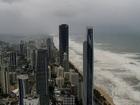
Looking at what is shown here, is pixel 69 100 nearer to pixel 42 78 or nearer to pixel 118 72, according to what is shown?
pixel 42 78

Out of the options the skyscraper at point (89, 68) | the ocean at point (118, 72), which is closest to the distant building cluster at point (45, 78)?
the skyscraper at point (89, 68)

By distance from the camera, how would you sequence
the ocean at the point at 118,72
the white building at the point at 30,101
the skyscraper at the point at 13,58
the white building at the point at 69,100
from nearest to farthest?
the white building at the point at 30,101 → the white building at the point at 69,100 → the ocean at the point at 118,72 → the skyscraper at the point at 13,58

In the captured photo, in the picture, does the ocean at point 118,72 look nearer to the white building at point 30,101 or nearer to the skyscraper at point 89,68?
the skyscraper at point 89,68

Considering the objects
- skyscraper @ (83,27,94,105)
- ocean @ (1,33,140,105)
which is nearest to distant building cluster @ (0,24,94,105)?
skyscraper @ (83,27,94,105)

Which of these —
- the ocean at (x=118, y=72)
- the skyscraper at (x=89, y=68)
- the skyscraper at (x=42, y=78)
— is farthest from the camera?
the ocean at (x=118, y=72)

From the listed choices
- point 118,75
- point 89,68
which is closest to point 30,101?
point 89,68

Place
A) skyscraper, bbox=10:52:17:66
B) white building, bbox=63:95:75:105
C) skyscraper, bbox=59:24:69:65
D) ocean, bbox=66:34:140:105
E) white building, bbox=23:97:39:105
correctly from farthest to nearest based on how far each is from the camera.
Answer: skyscraper, bbox=59:24:69:65 → skyscraper, bbox=10:52:17:66 → ocean, bbox=66:34:140:105 → white building, bbox=63:95:75:105 → white building, bbox=23:97:39:105

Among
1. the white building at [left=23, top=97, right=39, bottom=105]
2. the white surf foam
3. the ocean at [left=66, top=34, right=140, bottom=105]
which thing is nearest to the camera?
the white building at [left=23, top=97, right=39, bottom=105]

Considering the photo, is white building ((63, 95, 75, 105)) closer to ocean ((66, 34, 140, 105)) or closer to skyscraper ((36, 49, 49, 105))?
skyscraper ((36, 49, 49, 105))

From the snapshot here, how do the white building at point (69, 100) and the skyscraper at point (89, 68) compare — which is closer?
the skyscraper at point (89, 68)

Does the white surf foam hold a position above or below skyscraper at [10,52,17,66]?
below
